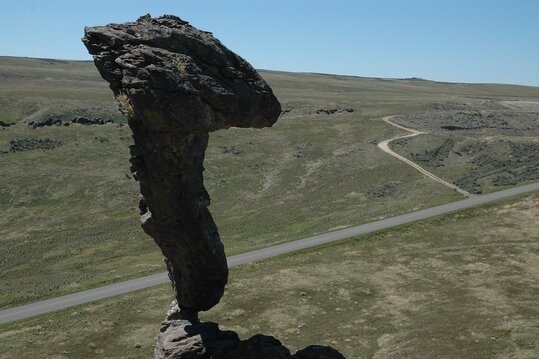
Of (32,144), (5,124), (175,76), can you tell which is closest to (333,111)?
(32,144)

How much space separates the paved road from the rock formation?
86.4 feet

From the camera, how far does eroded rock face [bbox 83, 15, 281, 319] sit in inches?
957

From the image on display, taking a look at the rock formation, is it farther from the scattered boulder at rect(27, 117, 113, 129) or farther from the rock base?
the scattered boulder at rect(27, 117, 113, 129)

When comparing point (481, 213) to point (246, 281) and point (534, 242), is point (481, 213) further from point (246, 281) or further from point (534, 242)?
point (246, 281)

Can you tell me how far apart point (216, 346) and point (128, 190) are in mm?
71690

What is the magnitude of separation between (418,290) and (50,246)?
50.7m

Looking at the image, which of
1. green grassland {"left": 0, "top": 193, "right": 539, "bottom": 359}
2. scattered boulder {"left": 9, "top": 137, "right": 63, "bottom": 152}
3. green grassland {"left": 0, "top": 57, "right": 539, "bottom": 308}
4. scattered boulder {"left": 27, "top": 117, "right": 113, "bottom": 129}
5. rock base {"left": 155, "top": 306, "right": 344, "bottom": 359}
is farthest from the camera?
scattered boulder {"left": 27, "top": 117, "right": 113, "bottom": 129}

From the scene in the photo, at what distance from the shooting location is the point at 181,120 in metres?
24.4

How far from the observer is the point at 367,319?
143 ft

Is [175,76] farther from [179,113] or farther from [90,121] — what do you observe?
[90,121]

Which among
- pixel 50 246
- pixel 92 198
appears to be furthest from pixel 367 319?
pixel 92 198

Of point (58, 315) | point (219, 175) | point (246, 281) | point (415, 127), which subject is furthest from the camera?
point (415, 127)

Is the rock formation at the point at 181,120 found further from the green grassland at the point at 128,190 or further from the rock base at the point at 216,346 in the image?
the green grassland at the point at 128,190

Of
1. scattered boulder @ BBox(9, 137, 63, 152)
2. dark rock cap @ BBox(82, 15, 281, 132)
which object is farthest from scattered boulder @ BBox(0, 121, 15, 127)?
dark rock cap @ BBox(82, 15, 281, 132)
